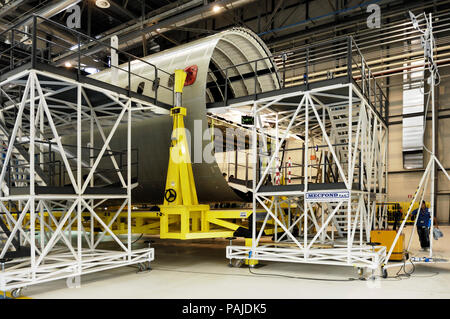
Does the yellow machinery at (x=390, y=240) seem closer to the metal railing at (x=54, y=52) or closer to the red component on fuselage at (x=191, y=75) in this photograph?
the red component on fuselage at (x=191, y=75)

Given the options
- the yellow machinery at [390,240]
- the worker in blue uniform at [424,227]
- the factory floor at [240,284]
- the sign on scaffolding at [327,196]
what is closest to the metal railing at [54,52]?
the factory floor at [240,284]

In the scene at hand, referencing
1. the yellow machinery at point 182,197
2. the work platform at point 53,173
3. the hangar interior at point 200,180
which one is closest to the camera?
the work platform at point 53,173

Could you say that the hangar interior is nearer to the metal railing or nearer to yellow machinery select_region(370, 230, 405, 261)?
yellow machinery select_region(370, 230, 405, 261)

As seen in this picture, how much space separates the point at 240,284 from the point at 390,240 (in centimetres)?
608

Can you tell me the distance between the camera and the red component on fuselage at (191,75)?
13180 mm

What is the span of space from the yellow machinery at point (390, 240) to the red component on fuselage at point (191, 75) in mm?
8077

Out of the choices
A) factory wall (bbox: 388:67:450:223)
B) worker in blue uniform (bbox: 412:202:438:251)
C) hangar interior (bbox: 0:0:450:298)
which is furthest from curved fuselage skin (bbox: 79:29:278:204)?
factory wall (bbox: 388:67:450:223)

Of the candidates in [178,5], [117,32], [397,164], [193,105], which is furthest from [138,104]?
[397,164]

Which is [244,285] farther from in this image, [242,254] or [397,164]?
[397,164]

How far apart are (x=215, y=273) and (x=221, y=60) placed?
9342mm

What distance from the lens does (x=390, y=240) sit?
12.6 meters

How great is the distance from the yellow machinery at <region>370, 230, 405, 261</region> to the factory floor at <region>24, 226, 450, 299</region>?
35.4 inches

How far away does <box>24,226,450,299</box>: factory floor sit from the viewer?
8.29 metres

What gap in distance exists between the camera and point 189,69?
1341 cm
